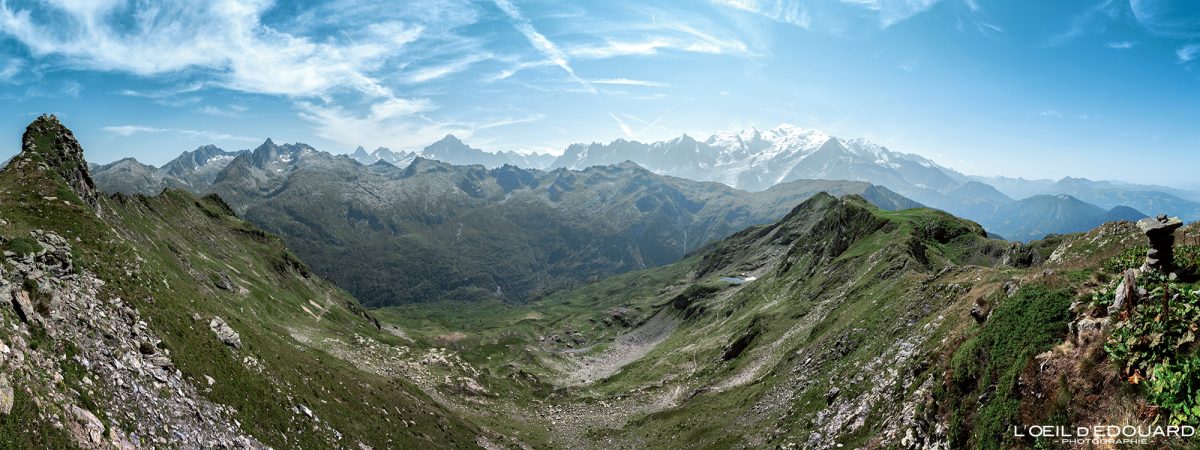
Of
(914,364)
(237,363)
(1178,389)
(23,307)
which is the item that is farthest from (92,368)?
(914,364)

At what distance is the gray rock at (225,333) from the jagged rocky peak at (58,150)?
148 feet

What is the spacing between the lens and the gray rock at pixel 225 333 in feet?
154

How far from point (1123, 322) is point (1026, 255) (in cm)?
8599

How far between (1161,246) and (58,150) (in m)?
124

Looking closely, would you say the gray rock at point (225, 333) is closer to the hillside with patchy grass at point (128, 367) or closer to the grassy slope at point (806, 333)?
the hillside with patchy grass at point (128, 367)

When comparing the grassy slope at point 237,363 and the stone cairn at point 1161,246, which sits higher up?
the stone cairn at point 1161,246

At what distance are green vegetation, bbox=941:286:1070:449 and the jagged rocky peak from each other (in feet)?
338

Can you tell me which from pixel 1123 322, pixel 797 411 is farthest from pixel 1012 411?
pixel 797 411

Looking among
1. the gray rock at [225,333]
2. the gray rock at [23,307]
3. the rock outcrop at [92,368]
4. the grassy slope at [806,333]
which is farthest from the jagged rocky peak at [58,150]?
the grassy slope at [806,333]

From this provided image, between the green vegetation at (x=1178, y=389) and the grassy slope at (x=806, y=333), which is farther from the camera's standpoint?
the grassy slope at (x=806, y=333)

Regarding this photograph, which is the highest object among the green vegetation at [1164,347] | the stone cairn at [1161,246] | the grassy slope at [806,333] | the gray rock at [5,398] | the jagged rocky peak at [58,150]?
the jagged rocky peak at [58,150]

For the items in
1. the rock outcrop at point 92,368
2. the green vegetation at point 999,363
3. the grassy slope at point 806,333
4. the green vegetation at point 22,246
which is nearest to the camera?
the rock outcrop at point 92,368

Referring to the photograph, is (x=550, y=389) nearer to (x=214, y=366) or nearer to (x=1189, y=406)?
(x=214, y=366)

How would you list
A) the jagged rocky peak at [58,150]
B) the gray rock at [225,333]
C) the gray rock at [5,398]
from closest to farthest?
the gray rock at [5,398], the gray rock at [225,333], the jagged rocky peak at [58,150]
